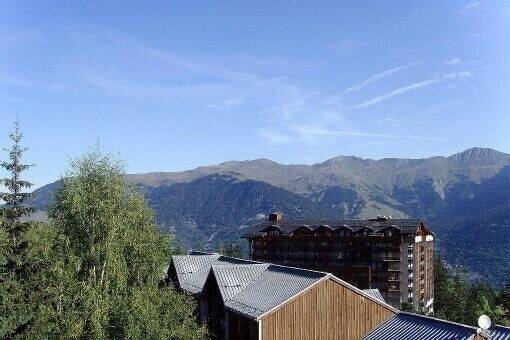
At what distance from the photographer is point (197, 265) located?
69.9 m

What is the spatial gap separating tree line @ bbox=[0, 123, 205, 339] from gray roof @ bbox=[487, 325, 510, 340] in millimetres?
19278

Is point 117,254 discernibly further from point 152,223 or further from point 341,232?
point 341,232

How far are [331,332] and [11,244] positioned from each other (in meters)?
28.9

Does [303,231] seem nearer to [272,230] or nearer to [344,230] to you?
[272,230]

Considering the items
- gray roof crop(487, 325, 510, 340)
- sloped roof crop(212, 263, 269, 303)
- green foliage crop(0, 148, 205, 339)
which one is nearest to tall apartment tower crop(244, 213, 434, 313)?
sloped roof crop(212, 263, 269, 303)

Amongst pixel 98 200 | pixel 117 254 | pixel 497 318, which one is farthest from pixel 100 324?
pixel 497 318

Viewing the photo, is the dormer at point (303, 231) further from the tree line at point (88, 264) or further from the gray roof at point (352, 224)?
the tree line at point (88, 264)

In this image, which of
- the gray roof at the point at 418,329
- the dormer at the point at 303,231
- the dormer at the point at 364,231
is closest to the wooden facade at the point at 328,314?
the gray roof at the point at 418,329

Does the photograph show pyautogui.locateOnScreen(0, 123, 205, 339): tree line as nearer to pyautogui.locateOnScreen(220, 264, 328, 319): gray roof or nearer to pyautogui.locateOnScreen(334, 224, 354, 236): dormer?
pyautogui.locateOnScreen(220, 264, 328, 319): gray roof

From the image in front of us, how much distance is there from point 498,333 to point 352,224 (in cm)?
9126

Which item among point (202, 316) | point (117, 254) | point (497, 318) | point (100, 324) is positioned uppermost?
point (117, 254)

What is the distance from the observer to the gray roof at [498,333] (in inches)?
1368

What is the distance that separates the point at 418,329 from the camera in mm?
37750

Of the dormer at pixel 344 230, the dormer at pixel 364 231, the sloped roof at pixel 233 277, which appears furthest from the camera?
the dormer at pixel 344 230
